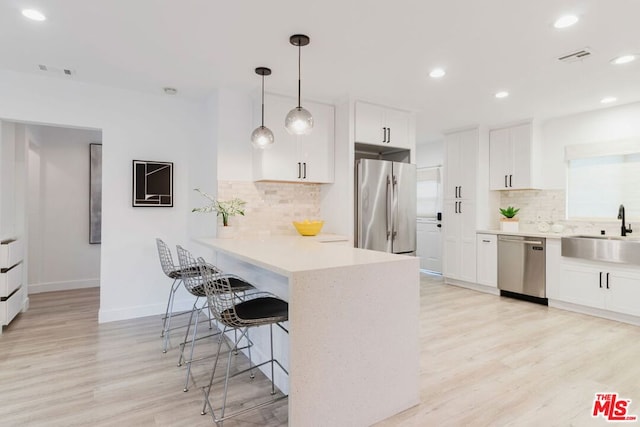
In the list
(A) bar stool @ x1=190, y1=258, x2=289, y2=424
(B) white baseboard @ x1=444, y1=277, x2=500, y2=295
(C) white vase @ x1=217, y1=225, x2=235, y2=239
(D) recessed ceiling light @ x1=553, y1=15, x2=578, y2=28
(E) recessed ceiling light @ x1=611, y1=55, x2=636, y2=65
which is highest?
(D) recessed ceiling light @ x1=553, y1=15, x2=578, y2=28

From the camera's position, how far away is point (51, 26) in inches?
101

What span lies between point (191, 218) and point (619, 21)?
4427 millimetres

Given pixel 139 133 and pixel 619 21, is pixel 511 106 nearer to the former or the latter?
pixel 619 21

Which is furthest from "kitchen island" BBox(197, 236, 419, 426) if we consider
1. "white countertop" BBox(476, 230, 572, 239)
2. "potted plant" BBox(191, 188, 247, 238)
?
"white countertop" BBox(476, 230, 572, 239)

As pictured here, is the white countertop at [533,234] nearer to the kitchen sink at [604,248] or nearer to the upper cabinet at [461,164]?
the kitchen sink at [604,248]

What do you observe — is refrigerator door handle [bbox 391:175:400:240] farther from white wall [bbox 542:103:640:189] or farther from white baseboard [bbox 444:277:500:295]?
white wall [bbox 542:103:640:189]

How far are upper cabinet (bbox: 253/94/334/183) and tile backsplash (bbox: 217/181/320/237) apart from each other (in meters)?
0.24

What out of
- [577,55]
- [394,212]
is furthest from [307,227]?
[577,55]

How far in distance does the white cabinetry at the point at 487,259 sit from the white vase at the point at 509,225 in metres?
0.26

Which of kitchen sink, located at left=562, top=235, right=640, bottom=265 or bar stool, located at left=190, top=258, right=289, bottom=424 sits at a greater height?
kitchen sink, located at left=562, top=235, right=640, bottom=265

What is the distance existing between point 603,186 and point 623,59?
2.06 meters

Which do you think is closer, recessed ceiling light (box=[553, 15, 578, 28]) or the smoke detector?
recessed ceiling light (box=[553, 15, 578, 28])

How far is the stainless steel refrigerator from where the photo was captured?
4.21 meters

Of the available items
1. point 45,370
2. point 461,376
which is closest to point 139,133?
point 45,370
